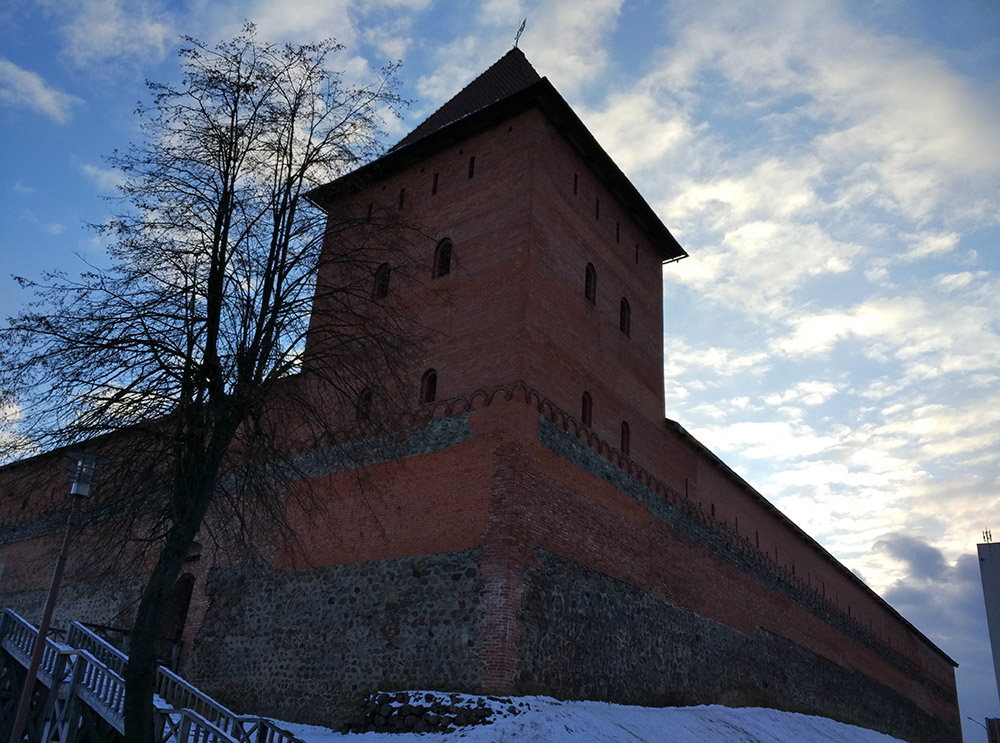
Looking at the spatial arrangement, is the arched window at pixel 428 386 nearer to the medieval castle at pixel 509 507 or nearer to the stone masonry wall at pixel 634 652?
the medieval castle at pixel 509 507

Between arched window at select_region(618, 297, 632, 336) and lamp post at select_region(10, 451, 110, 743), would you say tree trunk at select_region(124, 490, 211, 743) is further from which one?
arched window at select_region(618, 297, 632, 336)

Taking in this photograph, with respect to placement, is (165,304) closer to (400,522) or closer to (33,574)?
(400,522)

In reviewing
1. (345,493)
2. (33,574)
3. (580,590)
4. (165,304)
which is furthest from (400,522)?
(33,574)

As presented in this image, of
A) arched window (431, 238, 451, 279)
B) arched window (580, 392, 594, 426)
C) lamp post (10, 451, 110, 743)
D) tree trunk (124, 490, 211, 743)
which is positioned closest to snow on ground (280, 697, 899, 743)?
tree trunk (124, 490, 211, 743)

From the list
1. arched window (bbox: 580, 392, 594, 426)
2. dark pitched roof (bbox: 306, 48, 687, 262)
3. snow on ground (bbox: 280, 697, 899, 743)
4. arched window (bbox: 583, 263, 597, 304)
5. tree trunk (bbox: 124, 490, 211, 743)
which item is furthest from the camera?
arched window (bbox: 583, 263, 597, 304)

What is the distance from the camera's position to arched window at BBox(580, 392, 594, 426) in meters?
15.8

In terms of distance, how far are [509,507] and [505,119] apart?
27.9 ft

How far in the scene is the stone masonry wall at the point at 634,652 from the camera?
12633mm

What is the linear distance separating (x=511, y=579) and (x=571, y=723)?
2183 millimetres

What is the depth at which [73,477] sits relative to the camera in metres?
9.31

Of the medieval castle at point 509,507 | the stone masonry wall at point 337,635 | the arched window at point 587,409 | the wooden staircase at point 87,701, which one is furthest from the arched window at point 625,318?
the wooden staircase at point 87,701

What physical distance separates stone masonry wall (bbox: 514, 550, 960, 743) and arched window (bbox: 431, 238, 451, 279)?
624 cm

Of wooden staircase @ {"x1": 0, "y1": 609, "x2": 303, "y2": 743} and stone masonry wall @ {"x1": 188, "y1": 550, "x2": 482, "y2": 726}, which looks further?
stone masonry wall @ {"x1": 188, "y1": 550, "x2": 482, "y2": 726}

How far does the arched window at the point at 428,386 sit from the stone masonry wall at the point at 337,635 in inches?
120
